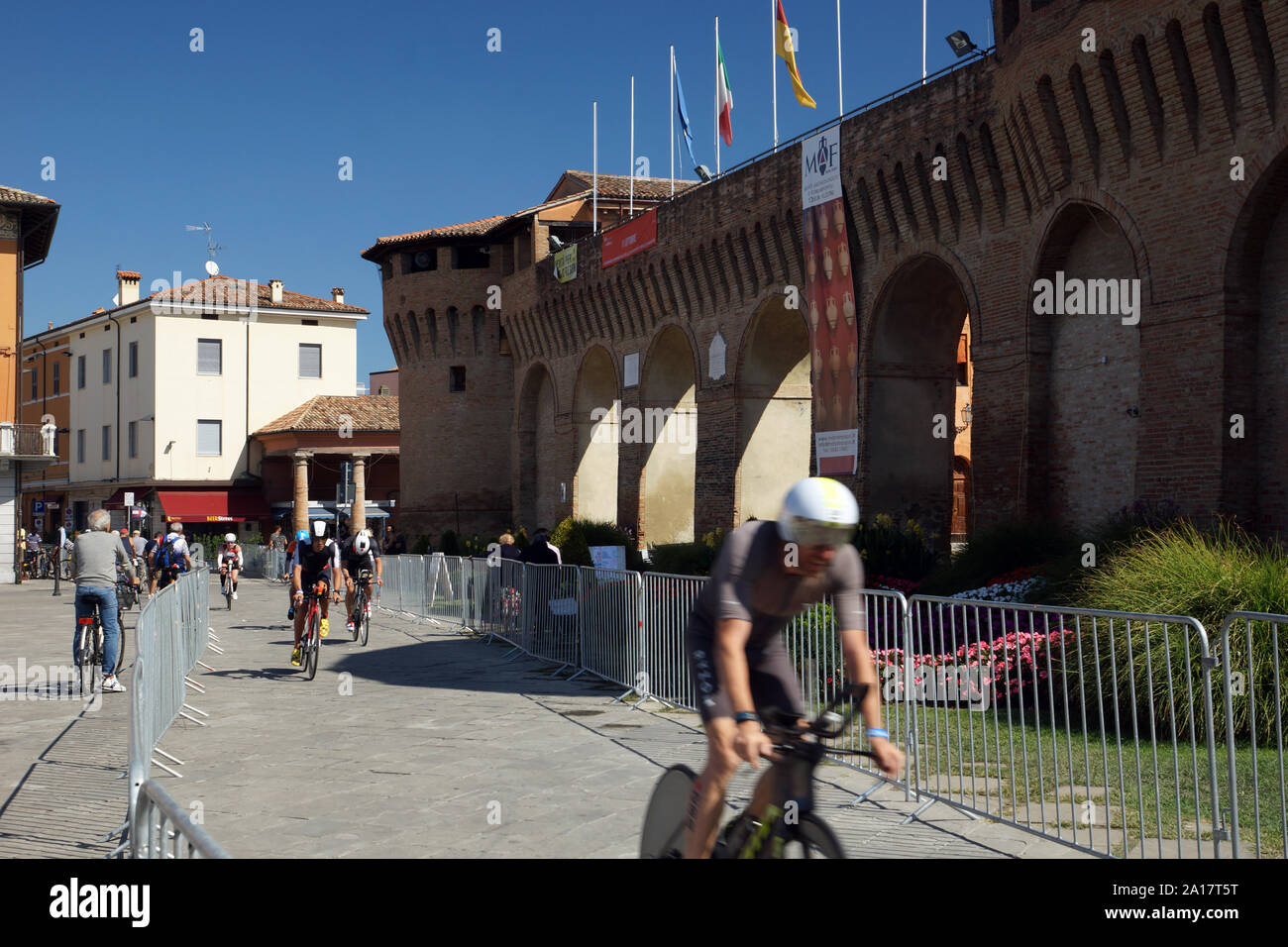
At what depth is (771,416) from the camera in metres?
28.2

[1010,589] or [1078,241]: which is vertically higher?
[1078,241]

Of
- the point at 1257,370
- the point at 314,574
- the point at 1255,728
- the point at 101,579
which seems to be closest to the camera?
the point at 1255,728

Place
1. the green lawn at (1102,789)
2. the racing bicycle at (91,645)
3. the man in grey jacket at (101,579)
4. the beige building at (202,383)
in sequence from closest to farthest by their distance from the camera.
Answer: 1. the green lawn at (1102,789)
2. the man in grey jacket at (101,579)
3. the racing bicycle at (91,645)
4. the beige building at (202,383)

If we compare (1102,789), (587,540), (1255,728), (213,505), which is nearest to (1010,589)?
(1102,789)

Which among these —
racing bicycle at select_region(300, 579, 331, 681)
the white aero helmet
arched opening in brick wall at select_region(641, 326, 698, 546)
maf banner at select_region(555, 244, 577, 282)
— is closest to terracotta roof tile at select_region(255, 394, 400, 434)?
maf banner at select_region(555, 244, 577, 282)

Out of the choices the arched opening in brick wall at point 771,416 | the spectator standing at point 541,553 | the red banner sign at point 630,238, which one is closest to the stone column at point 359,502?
the red banner sign at point 630,238

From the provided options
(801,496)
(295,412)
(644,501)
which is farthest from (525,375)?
(801,496)

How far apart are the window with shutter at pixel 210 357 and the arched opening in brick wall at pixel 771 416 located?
31959mm

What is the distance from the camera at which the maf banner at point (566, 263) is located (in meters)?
35.2

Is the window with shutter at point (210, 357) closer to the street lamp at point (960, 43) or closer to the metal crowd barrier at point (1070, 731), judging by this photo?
the street lamp at point (960, 43)

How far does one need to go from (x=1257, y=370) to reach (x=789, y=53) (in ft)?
39.2

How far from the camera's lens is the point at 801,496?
4055 millimetres

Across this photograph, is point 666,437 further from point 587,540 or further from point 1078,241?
point 1078,241

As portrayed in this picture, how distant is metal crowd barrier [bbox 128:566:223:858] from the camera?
4152 mm
